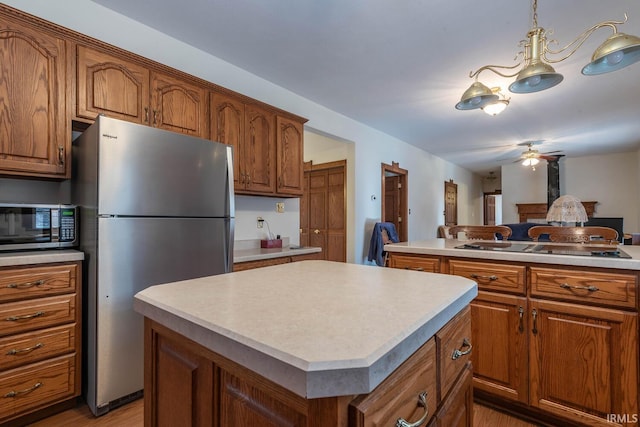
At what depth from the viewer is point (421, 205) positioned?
20.4ft

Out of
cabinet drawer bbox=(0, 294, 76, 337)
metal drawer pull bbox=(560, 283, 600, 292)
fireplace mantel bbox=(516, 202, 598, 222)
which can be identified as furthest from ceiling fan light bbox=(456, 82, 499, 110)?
fireplace mantel bbox=(516, 202, 598, 222)

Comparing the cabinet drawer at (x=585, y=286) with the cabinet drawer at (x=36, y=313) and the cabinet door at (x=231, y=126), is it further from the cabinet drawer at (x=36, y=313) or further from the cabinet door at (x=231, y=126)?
the cabinet drawer at (x=36, y=313)

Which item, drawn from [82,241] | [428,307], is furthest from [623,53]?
[82,241]

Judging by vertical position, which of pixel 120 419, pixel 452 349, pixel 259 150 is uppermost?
pixel 259 150

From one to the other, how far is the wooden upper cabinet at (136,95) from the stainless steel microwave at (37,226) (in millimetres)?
588

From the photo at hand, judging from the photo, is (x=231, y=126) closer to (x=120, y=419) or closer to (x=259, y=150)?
(x=259, y=150)

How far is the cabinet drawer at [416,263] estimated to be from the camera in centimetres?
196

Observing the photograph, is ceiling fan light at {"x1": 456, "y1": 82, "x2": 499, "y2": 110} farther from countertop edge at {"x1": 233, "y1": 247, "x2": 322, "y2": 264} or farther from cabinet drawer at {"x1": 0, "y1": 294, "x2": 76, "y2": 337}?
cabinet drawer at {"x1": 0, "y1": 294, "x2": 76, "y2": 337}

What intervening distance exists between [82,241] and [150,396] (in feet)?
4.45

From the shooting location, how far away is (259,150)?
2.75 m

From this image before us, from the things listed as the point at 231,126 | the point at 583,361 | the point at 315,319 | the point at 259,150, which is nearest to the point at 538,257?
the point at 583,361

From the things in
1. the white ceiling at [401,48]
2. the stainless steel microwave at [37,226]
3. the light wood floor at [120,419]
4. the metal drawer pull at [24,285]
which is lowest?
the light wood floor at [120,419]

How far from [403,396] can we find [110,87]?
229 cm

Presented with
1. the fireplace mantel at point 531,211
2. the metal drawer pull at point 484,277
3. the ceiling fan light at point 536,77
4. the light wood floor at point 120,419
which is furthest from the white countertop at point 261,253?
the fireplace mantel at point 531,211
